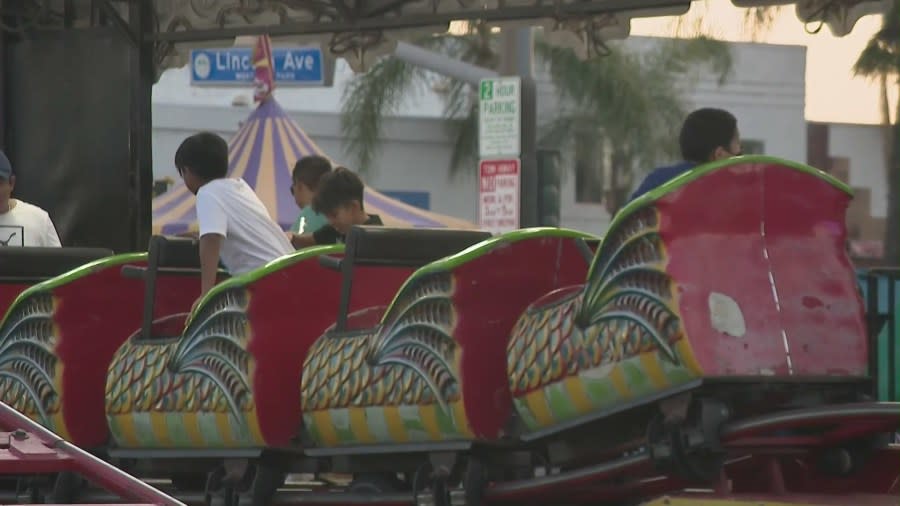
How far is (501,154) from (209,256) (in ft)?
30.0

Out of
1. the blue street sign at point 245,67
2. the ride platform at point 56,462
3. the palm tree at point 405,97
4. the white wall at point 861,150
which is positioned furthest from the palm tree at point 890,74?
the ride platform at point 56,462

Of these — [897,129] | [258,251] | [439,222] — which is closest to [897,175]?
[897,129]

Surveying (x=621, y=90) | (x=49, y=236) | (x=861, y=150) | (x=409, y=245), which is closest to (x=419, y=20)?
(x=49, y=236)

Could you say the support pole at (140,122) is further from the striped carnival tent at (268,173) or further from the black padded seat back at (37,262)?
the striped carnival tent at (268,173)

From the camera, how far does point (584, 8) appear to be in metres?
11.4

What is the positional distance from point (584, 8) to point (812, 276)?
4.61 meters

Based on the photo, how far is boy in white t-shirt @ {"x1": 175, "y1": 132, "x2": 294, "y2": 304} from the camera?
8992mm

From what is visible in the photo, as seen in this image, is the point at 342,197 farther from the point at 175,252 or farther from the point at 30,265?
the point at 30,265

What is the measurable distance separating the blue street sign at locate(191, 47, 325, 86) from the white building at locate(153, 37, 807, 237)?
8505 mm

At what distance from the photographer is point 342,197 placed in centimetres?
950

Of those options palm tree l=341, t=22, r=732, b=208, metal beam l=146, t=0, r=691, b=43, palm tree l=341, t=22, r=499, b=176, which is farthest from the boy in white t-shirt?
palm tree l=341, t=22, r=732, b=208

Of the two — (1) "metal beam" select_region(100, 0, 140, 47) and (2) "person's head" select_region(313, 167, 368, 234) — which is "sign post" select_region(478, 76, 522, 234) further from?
(2) "person's head" select_region(313, 167, 368, 234)

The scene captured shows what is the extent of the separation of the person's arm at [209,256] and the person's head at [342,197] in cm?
64

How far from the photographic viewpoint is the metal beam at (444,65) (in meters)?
22.6
